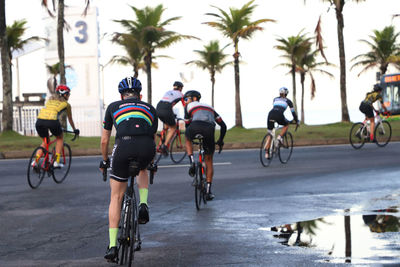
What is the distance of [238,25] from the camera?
4050cm

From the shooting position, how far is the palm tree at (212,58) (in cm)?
7288

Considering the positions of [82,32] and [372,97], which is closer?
[372,97]

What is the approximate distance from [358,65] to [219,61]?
16569 millimetres

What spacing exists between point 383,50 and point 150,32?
30323 millimetres

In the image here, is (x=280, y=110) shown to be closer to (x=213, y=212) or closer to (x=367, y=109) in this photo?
(x=367, y=109)

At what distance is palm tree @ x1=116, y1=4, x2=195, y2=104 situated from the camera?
145 ft

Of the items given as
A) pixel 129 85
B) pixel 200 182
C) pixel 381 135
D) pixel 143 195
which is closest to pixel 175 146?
pixel 200 182

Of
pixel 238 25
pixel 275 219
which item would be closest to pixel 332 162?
pixel 275 219

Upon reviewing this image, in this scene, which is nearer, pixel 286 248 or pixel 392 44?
pixel 286 248

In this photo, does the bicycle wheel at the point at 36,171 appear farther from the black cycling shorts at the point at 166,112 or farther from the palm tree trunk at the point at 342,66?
the palm tree trunk at the point at 342,66

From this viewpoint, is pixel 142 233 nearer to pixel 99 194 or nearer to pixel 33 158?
pixel 99 194

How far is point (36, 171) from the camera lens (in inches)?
476

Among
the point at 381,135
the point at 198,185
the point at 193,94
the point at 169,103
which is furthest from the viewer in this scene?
the point at 381,135

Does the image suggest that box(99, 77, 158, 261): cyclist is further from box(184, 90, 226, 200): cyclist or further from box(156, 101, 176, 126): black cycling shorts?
box(156, 101, 176, 126): black cycling shorts
